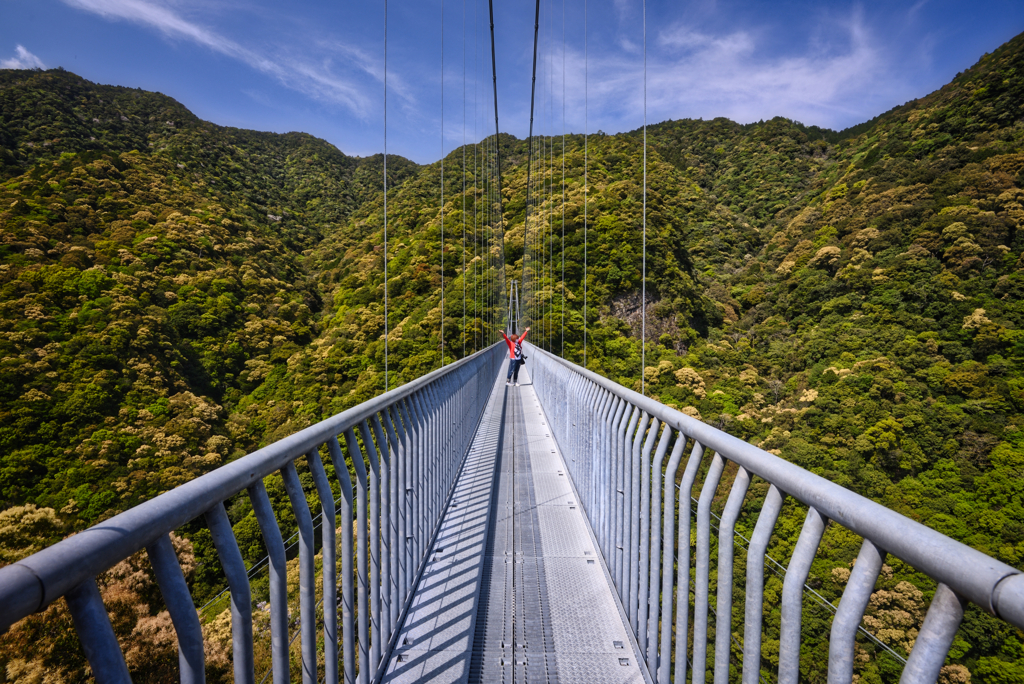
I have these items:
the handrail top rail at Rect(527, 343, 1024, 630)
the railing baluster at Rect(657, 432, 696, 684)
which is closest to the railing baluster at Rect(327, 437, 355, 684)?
the railing baluster at Rect(657, 432, 696, 684)

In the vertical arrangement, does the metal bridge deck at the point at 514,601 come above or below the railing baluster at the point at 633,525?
below

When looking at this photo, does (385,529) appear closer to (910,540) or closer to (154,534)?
(154,534)

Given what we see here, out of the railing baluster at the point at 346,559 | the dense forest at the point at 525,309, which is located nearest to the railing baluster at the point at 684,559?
the railing baluster at the point at 346,559

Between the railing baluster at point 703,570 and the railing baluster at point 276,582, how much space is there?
1.04m

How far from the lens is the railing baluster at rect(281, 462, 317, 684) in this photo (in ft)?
3.58

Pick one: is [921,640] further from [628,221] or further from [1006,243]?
[1006,243]

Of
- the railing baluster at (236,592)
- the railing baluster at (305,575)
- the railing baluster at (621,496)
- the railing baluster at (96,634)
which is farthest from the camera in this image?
the railing baluster at (621,496)

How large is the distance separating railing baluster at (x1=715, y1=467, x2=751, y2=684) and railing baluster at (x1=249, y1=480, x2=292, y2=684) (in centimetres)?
103

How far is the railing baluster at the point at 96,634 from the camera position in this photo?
22.2 inches

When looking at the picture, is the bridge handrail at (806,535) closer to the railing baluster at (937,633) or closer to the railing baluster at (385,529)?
the railing baluster at (937,633)

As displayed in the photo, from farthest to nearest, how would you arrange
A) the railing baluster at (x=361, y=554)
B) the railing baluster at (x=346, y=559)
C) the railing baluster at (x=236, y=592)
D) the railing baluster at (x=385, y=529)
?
the railing baluster at (x=385, y=529) < the railing baluster at (x=361, y=554) < the railing baluster at (x=346, y=559) < the railing baluster at (x=236, y=592)

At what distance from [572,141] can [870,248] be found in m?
30.1

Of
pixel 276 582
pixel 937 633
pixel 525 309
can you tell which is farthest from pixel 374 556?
pixel 525 309

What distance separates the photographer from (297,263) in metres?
37.3
